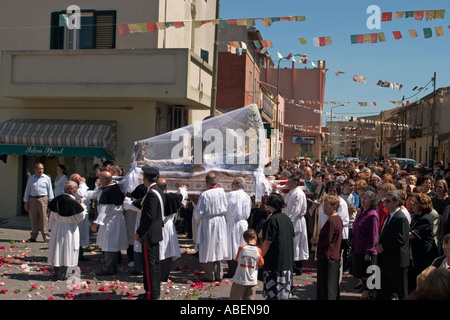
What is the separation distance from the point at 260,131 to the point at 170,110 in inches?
240

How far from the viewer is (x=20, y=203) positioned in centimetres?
1577

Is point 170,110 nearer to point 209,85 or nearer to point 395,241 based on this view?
point 209,85

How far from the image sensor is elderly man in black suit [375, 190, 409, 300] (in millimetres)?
6758

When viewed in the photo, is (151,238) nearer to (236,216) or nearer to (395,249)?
(236,216)

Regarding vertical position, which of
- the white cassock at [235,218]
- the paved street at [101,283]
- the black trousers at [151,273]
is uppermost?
the white cassock at [235,218]

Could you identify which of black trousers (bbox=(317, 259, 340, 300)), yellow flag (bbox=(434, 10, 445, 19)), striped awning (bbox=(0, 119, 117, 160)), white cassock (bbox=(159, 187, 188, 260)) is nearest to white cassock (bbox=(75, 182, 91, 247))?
white cassock (bbox=(159, 187, 188, 260))

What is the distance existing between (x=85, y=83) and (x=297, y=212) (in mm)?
7788

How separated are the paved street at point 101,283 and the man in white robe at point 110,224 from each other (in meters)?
0.34

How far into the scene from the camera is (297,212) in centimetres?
898

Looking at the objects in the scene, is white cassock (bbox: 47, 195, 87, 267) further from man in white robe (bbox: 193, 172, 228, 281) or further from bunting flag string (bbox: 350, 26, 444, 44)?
bunting flag string (bbox: 350, 26, 444, 44)

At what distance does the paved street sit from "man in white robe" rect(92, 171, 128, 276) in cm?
34

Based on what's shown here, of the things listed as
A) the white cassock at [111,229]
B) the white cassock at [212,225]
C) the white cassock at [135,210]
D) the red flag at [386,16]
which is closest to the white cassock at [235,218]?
the white cassock at [212,225]

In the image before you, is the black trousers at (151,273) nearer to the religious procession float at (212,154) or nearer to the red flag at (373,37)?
the religious procession float at (212,154)

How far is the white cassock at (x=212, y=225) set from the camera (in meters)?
8.73
